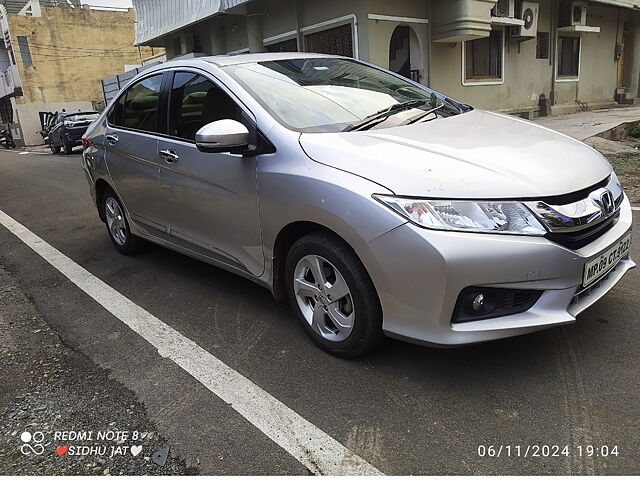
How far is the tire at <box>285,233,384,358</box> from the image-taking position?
2.58 metres

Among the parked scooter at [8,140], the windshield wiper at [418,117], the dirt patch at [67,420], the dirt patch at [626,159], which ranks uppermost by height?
the windshield wiper at [418,117]

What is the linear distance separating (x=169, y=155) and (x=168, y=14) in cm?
1413

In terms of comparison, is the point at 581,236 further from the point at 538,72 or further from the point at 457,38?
the point at 538,72

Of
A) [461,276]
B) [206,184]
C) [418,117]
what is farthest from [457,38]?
[461,276]

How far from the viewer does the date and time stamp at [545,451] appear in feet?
6.75

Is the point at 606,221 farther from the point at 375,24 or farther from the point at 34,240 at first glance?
the point at 375,24

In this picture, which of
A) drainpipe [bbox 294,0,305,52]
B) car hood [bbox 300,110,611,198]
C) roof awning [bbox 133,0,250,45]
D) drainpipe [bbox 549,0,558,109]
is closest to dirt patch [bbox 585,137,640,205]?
car hood [bbox 300,110,611,198]

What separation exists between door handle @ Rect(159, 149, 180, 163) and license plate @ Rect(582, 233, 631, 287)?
261 cm

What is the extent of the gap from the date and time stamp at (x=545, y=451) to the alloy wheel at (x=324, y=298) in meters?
0.89

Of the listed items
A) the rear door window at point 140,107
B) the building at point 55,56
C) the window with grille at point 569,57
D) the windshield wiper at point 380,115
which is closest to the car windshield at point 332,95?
the windshield wiper at point 380,115

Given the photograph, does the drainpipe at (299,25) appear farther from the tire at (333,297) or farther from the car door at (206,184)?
the tire at (333,297)

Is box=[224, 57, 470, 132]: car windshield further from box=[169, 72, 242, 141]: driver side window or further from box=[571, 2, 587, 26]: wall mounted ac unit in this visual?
box=[571, 2, 587, 26]: wall mounted ac unit

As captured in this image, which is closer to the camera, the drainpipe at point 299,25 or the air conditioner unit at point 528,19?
the drainpipe at point 299,25

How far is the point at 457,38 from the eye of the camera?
12.0 meters
